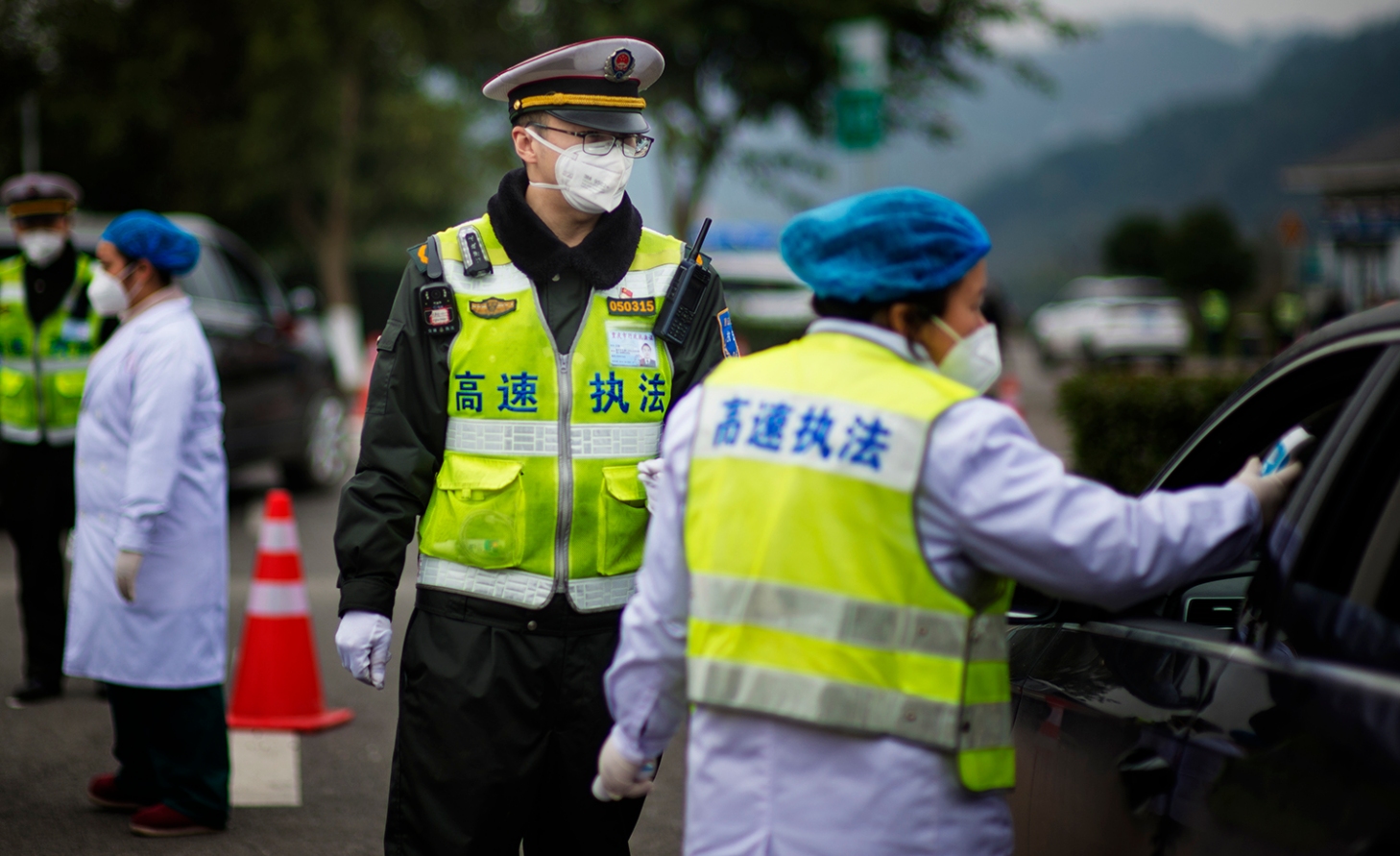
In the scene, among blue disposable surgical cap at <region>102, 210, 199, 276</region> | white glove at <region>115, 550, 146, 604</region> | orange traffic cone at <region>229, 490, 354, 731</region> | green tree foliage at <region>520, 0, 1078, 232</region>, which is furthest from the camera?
green tree foliage at <region>520, 0, 1078, 232</region>

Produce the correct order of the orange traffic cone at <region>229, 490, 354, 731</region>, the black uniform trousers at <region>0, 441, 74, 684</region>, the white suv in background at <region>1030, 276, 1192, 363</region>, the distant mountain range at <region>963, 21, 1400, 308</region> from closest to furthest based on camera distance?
the orange traffic cone at <region>229, 490, 354, 731</region> < the black uniform trousers at <region>0, 441, 74, 684</region> < the white suv in background at <region>1030, 276, 1192, 363</region> < the distant mountain range at <region>963, 21, 1400, 308</region>

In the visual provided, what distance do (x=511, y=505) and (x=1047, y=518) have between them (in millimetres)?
1226

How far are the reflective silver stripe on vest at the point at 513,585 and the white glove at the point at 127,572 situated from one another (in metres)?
1.65

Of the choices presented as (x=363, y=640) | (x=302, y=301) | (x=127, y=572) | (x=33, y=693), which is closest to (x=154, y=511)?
(x=127, y=572)

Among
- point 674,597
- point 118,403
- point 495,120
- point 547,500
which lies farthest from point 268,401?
point 495,120

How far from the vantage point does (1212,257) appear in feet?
146

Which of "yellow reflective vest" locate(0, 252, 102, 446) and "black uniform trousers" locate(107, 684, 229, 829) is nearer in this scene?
"black uniform trousers" locate(107, 684, 229, 829)

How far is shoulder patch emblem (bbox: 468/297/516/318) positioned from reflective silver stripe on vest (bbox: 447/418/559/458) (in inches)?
8.7

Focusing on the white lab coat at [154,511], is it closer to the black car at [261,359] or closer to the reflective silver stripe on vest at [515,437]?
the reflective silver stripe on vest at [515,437]

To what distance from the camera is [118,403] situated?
4391 mm

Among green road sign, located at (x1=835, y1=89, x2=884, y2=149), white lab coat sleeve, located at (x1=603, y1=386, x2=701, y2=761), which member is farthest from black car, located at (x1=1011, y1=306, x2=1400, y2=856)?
green road sign, located at (x1=835, y1=89, x2=884, y2=149)

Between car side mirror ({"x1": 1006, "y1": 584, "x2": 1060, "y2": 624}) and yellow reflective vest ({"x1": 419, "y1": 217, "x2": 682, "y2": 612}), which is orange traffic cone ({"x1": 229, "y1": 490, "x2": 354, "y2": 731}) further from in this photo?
car side mirror ({"x1": 1006, "y1": 584, "x2": 1060, "y2": 624})

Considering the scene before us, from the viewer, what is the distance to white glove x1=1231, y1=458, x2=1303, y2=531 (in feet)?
6.78

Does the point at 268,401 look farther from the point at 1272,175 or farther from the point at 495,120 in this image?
the point at 1272,175
